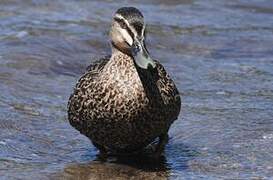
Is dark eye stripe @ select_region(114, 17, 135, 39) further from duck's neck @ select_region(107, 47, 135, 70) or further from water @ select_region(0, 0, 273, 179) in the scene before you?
water @ select_region(0, 0, 273, 179)

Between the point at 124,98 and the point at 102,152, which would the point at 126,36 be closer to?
the point at 124,98

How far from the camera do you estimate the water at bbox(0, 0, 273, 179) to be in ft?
25.4

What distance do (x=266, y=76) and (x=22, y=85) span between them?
2950mm

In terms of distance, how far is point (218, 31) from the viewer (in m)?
14.0

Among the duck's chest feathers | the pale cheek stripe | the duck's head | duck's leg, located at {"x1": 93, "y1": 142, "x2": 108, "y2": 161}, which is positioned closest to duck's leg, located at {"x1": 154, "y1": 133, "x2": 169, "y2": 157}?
duck's leg, located at {"x1": 93, "y1": 142, "x2": 108, "y2": 161}

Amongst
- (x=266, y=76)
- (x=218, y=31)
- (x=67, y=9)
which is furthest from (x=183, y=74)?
(x=67, y=9)

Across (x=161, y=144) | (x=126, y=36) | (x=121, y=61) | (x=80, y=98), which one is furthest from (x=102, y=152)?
(x=126, y=36)

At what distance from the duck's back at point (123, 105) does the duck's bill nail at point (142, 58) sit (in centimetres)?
41

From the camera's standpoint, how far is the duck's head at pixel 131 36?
22.4 feet

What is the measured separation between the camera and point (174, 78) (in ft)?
36.5

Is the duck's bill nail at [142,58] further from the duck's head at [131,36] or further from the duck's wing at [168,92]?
the duck's wing at [168,92]

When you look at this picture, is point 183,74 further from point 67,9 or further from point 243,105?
point 67,9

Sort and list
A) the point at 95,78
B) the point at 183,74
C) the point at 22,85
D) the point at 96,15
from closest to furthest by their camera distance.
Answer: the point at 95,78
the point at 22,85
the point at 183,74
the point at 96,15

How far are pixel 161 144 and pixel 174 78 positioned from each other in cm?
331
